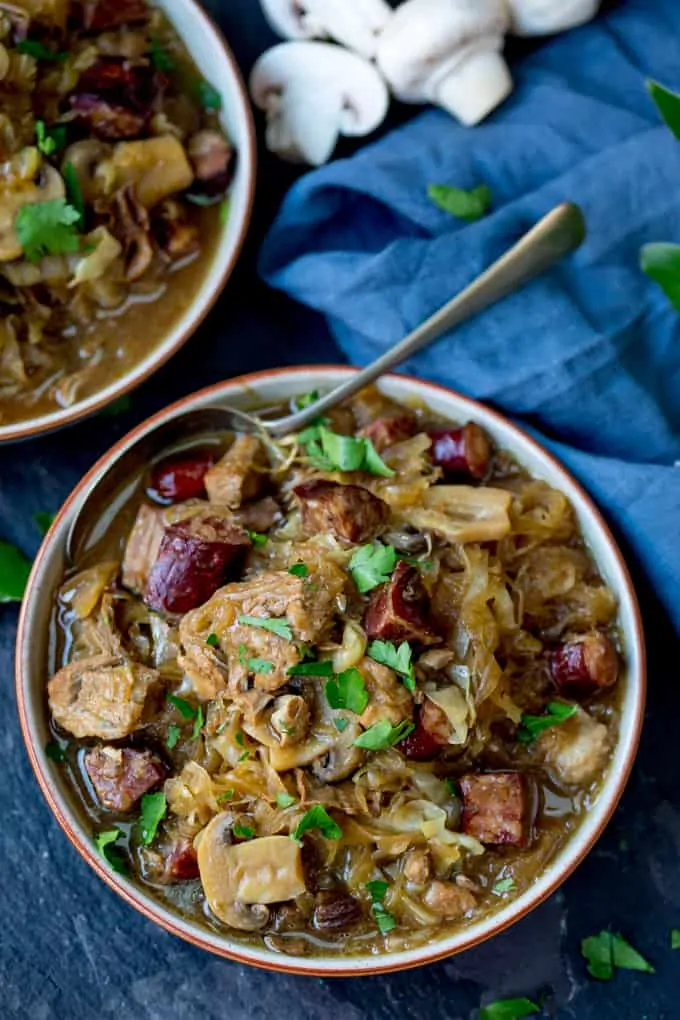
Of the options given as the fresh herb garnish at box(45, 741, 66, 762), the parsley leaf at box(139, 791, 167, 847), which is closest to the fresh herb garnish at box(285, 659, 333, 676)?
the parsley leaf at box(139, 791, 167, 847)

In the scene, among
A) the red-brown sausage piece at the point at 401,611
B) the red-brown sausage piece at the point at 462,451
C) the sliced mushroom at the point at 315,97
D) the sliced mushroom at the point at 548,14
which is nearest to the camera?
the red-brown sausage piece at the point at 401,611

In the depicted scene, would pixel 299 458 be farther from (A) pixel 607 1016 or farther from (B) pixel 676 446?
(A) pixel 607 1016

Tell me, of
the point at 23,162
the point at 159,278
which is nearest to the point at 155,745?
the point at 159,278

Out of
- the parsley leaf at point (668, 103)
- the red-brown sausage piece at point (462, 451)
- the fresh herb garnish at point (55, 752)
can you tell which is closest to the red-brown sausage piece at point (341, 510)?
the red-brown sausage piece at point (462, 451)

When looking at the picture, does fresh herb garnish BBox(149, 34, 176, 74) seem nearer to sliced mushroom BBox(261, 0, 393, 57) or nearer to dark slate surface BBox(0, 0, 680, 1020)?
sliced mushroom BBox(261, 0, 393, 57)

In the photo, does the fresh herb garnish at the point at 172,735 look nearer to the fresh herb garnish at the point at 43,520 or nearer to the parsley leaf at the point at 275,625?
the parsley leaf at the point at 275,625

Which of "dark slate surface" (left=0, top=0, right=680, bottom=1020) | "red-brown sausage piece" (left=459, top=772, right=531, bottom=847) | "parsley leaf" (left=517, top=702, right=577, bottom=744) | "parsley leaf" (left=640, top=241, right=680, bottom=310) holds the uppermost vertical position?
"parsley leaf" (left=640, top=241, right=680, bottom=310)
